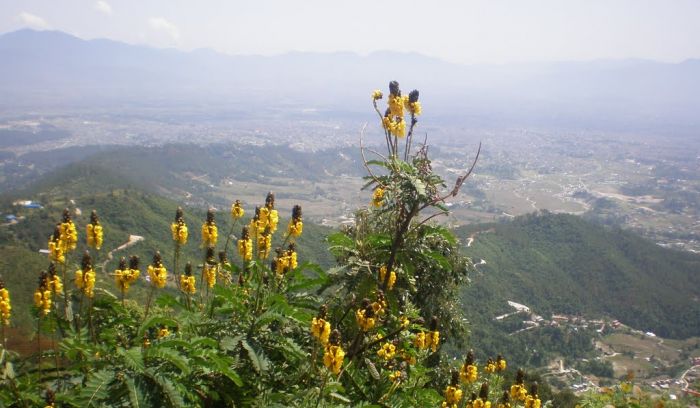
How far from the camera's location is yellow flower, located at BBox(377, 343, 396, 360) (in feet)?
15.5

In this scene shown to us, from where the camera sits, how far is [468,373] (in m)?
5.71

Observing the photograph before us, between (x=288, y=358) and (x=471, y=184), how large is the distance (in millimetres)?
192603

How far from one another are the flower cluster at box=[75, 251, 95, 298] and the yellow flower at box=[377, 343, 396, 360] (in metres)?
2.68

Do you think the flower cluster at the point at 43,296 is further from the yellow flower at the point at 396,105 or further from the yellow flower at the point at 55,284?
the yellow flower at the point at 396,105

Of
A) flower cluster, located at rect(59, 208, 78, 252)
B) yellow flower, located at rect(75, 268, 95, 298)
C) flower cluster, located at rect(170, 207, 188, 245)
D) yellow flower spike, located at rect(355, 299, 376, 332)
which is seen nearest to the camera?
yellow flower spike, located at rect(355, 299, 376, 332)

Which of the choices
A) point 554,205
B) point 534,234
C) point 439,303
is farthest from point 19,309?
point 554,205

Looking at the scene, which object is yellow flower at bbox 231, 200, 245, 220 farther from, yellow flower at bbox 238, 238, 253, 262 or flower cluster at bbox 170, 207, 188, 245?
flower cluster at bbox 170, 207, 188, 245

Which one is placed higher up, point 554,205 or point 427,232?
point 427,232

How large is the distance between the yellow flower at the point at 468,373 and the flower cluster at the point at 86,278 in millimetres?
4114

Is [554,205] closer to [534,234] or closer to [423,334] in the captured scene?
[534,234]

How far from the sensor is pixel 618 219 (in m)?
154

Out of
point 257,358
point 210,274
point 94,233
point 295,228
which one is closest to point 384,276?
point 295,228

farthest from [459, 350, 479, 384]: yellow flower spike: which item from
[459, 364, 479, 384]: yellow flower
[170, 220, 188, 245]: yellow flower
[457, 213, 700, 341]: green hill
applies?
[457, 213, 700, 341]: green hill

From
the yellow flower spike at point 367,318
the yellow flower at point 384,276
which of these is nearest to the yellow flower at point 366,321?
the yellow flower spike at point 367,318
